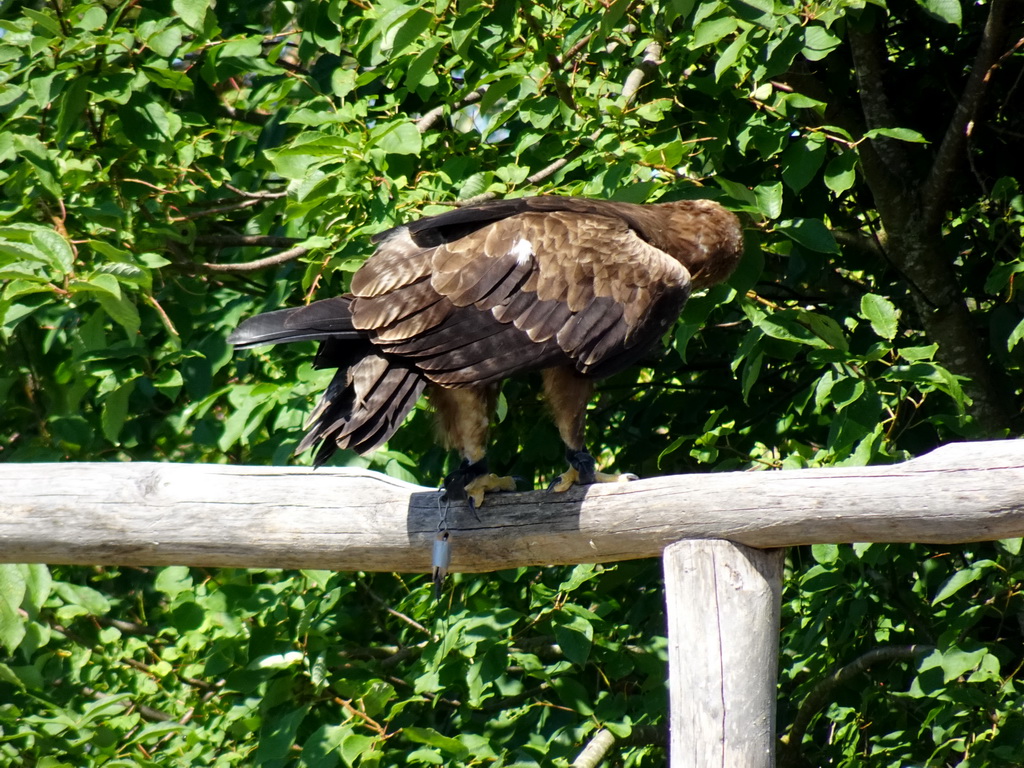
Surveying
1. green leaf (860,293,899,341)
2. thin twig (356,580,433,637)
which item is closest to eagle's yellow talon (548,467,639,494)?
green leaf (860,293,899,341)

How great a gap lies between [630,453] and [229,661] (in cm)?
144

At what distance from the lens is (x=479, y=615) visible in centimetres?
316

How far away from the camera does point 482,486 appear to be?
2576 millimetres

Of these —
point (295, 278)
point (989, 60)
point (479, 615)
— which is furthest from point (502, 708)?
point (989, 60)

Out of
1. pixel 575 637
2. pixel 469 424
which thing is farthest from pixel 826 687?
pixel 469 424

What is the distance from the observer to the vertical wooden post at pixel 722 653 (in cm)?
207

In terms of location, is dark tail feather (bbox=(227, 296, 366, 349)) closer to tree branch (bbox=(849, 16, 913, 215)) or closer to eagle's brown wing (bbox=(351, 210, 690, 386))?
eagle's brown wing (bbox=(351, 210, 690, 386))

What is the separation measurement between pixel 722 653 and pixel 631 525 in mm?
309

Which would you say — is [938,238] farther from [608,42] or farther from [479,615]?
[479,615]

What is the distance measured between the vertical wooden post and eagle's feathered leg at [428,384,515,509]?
63 cm

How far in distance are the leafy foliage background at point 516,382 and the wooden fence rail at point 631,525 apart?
47 centimetres

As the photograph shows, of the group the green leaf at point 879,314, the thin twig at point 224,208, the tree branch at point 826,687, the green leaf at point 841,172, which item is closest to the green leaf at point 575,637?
the tree branch at point 826,687

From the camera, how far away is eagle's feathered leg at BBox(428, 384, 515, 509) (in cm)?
269

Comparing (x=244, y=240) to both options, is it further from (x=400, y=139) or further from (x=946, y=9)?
(x=946, y=9)
